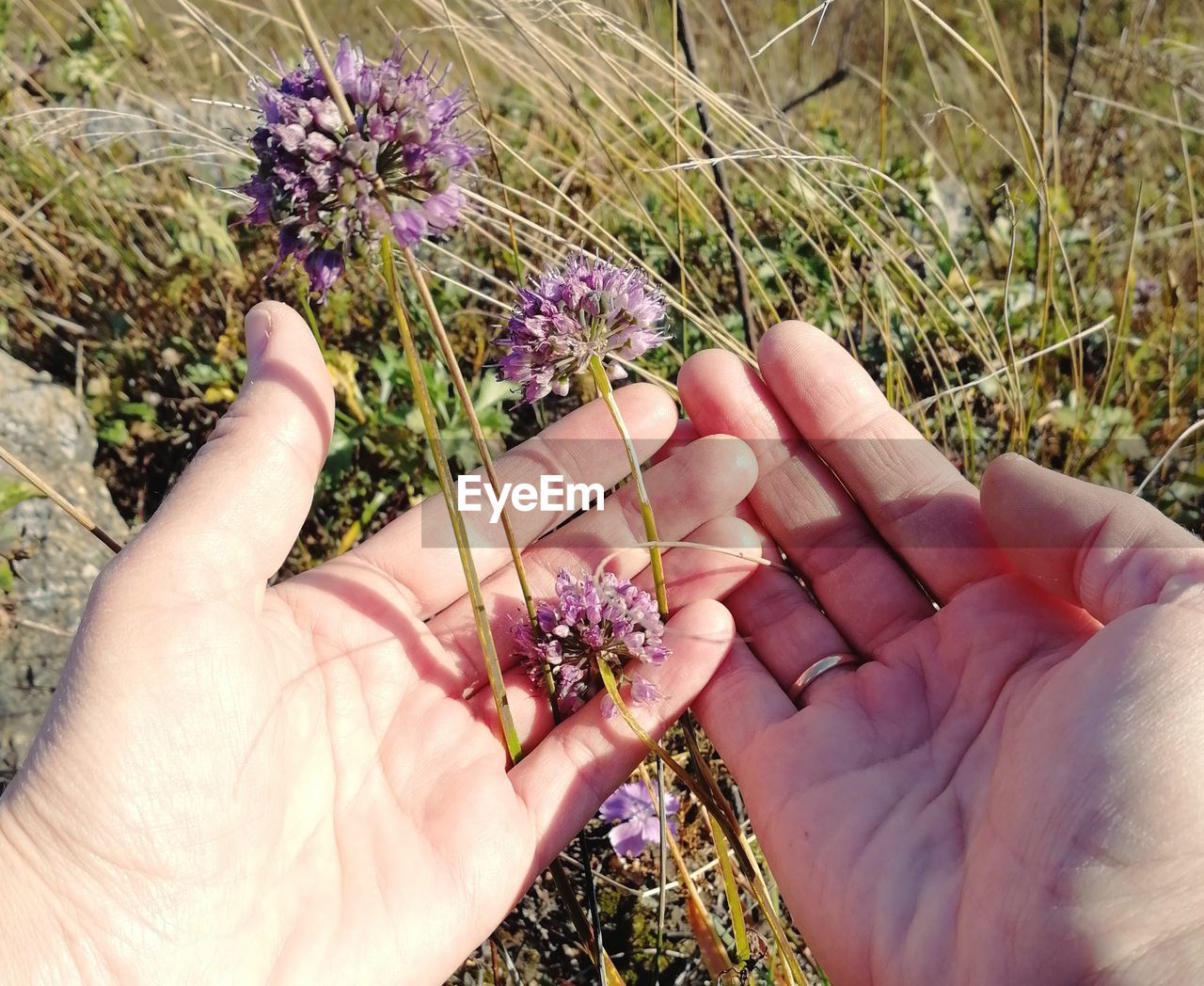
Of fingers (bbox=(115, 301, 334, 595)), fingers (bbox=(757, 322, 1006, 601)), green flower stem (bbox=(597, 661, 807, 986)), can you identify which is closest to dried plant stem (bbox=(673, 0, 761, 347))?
fingers (bbox=(757, 322, 1006, 601))

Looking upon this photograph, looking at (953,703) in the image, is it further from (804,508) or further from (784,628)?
(804,508)

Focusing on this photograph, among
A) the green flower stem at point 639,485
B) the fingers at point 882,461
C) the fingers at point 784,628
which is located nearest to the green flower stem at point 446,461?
the green flower stem at point 639,485

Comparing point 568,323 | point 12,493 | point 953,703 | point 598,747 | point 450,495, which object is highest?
point 12,493

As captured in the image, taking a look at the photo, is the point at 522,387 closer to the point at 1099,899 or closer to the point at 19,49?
the point at 1099,899

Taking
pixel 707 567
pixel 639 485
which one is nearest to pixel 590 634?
pixel 639 485

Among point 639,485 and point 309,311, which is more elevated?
point 309,311
